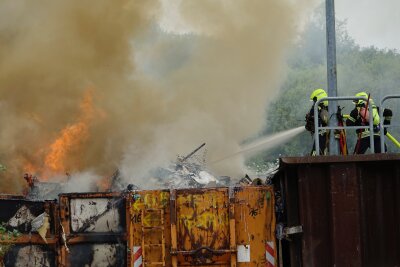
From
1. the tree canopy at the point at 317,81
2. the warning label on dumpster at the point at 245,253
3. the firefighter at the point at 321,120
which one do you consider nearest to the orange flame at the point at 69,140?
the firefighter at the point at 321,120

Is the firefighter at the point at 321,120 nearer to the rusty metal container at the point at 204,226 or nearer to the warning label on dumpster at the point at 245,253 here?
the rusty metal container at the point at 204,226

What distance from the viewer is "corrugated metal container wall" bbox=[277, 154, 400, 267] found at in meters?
7.14

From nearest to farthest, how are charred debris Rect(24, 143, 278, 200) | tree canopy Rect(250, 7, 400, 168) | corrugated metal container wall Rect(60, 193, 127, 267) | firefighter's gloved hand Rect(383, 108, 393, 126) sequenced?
1. corrugated metal container wall Rect(60, 193, 127, 267)
2. firefighter's gloved hand Rect(383, 108, 393, 126)
3. charred debris Rect(24, 143, 278, 200)
4. tree canopy Rect(250, 7, 400, 168)

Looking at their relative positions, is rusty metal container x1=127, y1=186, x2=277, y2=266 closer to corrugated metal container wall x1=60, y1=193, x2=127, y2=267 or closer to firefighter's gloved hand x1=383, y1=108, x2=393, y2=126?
corrugated metal container wall x1=60, y1=193, x2=127, y2=267

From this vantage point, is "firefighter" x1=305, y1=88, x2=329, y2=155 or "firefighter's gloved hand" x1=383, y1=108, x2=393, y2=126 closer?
"firefighter's gloved hand" x1=383, y1=108, x2=393, y2=126

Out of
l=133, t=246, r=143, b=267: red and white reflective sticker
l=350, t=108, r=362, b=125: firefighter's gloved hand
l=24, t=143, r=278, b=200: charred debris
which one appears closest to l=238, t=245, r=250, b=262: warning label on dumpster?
l=133, t=246, r=143, b=267: red and white reflective sticker

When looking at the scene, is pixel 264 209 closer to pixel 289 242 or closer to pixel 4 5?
pixel 289 242

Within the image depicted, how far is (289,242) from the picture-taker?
775cm

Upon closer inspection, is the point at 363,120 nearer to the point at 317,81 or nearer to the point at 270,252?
the point at 270,252

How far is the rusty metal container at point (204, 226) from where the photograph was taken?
782 cm

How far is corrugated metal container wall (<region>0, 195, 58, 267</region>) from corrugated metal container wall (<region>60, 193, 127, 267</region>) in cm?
16

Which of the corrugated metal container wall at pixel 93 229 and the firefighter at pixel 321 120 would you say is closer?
the corrugated metal container wall at pixel 93 229

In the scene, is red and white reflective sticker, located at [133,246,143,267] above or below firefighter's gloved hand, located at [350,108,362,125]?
below

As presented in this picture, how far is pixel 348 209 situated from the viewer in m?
7.18
